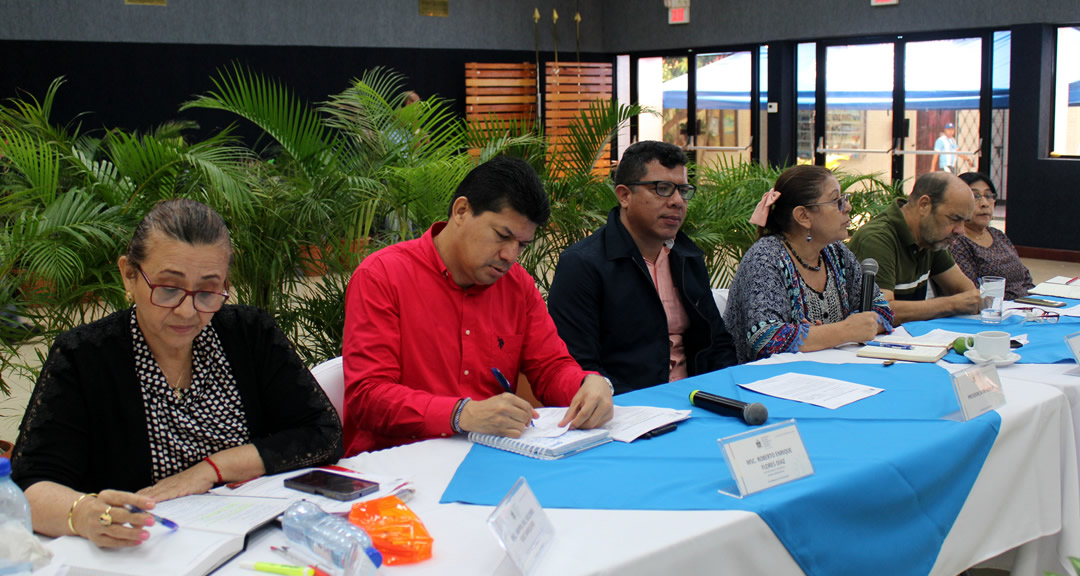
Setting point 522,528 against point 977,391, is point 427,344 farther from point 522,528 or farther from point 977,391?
point 977,391

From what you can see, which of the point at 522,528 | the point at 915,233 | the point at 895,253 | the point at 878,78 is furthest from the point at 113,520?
the point at 878,78

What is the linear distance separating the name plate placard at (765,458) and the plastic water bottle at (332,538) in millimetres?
654

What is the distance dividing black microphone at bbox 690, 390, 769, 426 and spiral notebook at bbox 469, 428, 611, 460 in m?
0.33

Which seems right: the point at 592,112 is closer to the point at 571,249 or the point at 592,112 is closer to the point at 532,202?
the point at 571,249

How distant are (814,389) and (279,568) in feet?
4.88

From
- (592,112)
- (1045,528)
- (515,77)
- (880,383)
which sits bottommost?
(1045,528)

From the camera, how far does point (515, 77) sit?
12.4m

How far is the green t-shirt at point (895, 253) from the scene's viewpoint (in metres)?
3.85

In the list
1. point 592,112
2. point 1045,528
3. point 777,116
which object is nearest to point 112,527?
point 1045,528

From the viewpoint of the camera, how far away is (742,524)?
1.63m

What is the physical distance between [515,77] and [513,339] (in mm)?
10313

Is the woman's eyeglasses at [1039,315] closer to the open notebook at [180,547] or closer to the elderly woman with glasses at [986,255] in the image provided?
the elderly woman with glasses at [986,255]

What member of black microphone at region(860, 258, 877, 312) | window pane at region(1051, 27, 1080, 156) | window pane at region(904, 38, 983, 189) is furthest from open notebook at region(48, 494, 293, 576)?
window pane at region(1051, 27, 1080, 156)

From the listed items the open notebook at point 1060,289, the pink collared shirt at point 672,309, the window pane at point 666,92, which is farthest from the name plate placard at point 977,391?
the window pane at point 666,92
